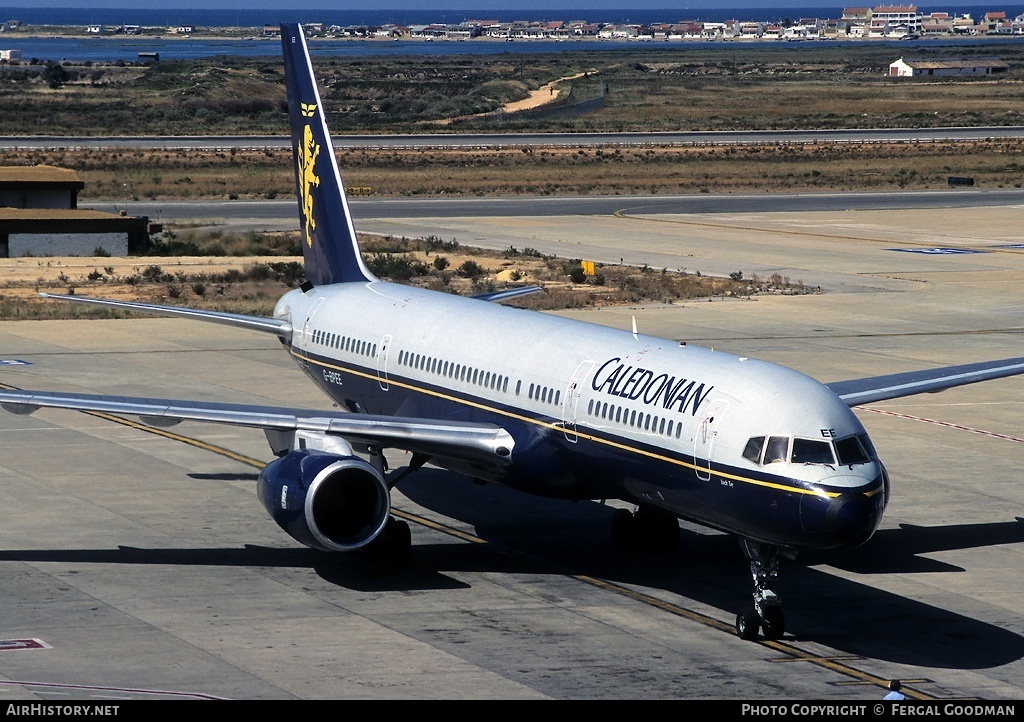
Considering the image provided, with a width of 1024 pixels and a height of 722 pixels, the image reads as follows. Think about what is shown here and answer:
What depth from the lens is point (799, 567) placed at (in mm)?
28203

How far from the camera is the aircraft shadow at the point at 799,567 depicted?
23828 mm

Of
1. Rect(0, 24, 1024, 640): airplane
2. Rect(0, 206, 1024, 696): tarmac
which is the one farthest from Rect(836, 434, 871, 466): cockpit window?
Rect(0, 206, 1024, 696): tarmac

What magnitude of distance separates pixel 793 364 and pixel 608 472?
24132 mm

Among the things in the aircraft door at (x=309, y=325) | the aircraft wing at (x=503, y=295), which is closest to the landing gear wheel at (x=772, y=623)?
the aircraft wing at (x=503, y=295)

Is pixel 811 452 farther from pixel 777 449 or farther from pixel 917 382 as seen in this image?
pixel 917 382

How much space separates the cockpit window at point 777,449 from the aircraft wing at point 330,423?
6061 mm

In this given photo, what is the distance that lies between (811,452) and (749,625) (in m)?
2.91

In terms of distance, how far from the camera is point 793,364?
161ft

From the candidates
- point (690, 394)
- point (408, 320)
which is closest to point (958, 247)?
point (408, 320)

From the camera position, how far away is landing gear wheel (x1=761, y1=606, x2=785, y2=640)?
23.6 meters

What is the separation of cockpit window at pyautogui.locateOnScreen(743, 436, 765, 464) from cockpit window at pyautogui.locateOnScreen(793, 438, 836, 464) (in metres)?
0.52

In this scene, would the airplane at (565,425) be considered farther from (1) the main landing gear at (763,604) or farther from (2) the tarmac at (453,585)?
(2) the tarmac at (453,585)

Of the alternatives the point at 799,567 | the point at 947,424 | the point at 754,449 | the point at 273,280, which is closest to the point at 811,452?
the point at 754,449
